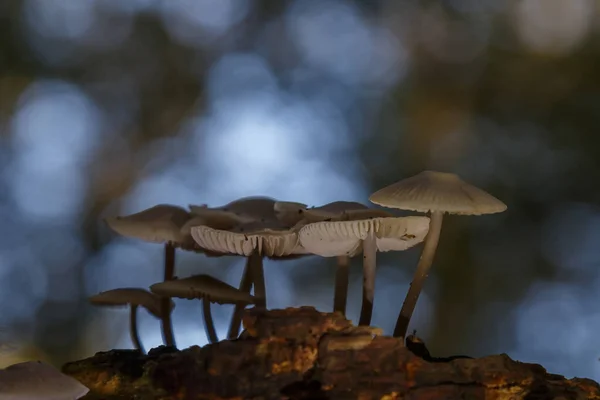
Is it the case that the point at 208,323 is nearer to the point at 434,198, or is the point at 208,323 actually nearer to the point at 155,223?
the point at 155,223

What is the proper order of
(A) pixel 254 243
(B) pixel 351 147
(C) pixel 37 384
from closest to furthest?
(C) pixel 37 384, (A) pixel 254 243, (B) pixel 351 147

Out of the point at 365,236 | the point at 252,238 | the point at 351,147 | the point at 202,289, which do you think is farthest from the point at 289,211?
the point at 351,147

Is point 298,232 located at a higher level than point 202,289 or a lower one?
higher

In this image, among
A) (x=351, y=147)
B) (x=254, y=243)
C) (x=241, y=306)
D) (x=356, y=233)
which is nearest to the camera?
(x=356, y=233)

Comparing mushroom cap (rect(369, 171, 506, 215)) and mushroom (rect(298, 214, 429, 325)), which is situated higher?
mushroom cap (rect(369, 171, 506, 215))

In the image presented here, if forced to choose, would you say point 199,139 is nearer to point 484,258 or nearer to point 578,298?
point 484,258

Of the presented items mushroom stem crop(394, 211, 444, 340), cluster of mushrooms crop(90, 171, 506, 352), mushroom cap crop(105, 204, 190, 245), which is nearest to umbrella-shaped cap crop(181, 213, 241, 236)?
cluster of mushrooms crop(90, 171, 506, 352)

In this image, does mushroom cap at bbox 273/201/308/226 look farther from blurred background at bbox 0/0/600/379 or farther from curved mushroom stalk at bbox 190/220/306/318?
blurred background at bbox 0/0/600/379
